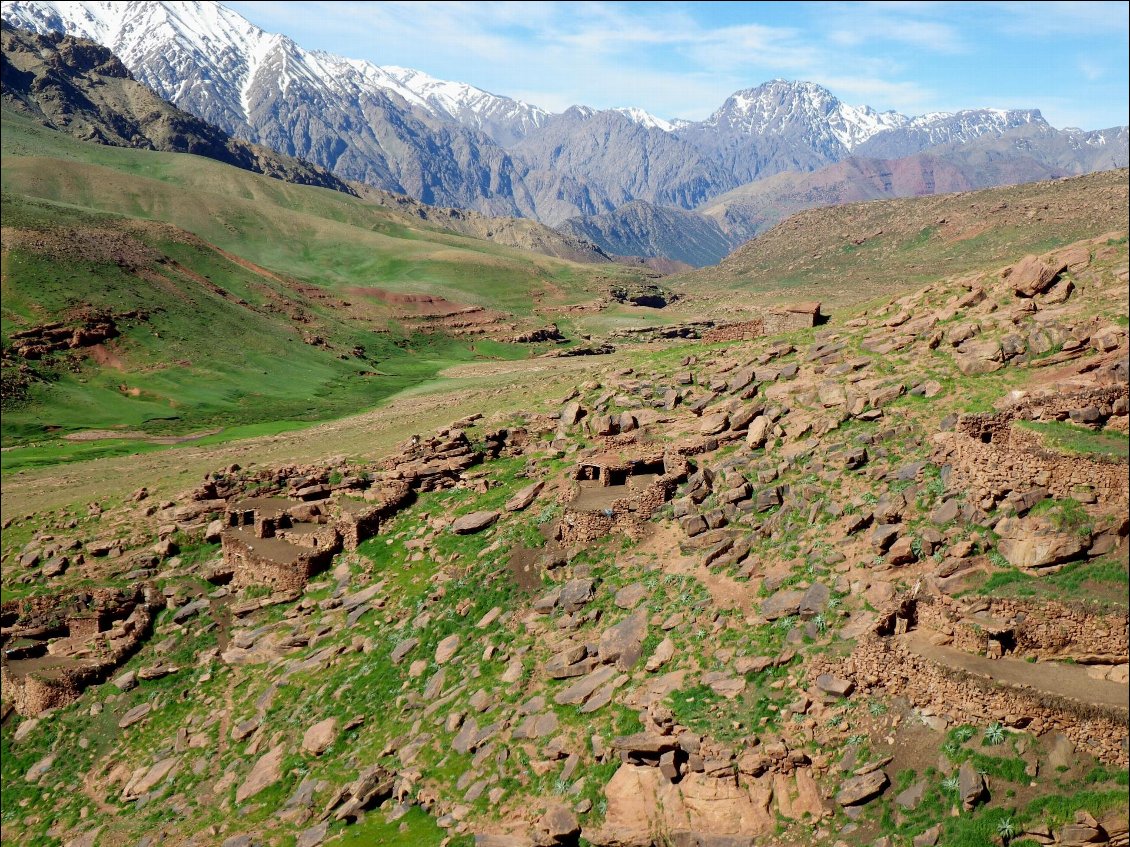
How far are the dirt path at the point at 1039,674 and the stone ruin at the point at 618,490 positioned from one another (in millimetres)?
10518

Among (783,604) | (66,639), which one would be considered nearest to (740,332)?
(783,604)

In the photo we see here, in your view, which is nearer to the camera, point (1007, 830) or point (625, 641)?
point (1007, 830)

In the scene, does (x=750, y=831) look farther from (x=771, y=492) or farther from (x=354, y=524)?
(x=354, y=524)

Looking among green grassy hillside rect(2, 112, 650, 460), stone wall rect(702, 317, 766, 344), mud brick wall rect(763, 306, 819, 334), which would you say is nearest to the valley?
mud brick wall rect(763, 306, 819, 334)

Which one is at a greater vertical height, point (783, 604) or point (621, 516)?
point (621, 516)

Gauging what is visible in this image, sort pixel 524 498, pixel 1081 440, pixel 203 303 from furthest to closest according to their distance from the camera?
1. pixel 203 303
2. pixel 524 498
3. pixel 1081 440

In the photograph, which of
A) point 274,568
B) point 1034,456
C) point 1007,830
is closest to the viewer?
point 1007,830

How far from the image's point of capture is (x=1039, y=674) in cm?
1498

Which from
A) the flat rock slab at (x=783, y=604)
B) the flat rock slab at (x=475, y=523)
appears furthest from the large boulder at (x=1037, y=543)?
the flat rock slab at (x=475, y=523)

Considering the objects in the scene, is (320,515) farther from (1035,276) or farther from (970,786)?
(1035,276)

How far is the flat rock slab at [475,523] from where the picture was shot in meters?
29.4

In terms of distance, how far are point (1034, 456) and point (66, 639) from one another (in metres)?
32.8

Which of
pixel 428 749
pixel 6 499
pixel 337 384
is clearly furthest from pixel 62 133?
pixel 428 749

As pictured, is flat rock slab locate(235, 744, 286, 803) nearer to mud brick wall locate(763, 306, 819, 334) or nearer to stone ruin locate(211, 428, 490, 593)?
stone ruin locate(211, 428, 490, 593)
